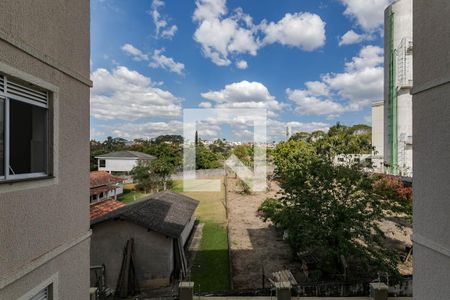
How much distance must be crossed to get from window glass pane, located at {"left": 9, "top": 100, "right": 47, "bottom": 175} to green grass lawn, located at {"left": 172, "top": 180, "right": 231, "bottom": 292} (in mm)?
7335

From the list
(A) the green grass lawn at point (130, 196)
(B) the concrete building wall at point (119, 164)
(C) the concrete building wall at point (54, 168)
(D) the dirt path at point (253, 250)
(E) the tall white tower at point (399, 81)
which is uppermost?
(E) the tall white tower at point (399, 81)

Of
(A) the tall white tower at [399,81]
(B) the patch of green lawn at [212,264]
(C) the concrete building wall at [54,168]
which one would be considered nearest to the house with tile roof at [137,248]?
(B) the patch of green lawn at [212,264]

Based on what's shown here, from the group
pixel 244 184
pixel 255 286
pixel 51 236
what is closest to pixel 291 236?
pixel 255 286

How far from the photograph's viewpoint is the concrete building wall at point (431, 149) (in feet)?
11.5

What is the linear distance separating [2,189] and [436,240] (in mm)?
5277

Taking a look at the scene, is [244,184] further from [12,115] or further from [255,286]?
[12,115]

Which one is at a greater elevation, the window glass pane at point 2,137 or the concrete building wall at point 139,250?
the window glass pane at point 2,137

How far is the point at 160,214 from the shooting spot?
41.3ft

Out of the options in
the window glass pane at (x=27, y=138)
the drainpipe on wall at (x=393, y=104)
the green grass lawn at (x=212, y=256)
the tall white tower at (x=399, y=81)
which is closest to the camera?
the window glass pane at (x=27, y=138)

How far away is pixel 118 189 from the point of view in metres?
29.5

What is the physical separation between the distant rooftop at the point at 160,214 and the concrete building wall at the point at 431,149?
27.3ft

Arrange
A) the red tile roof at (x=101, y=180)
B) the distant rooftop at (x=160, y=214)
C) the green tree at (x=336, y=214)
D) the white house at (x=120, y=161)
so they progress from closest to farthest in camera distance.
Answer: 1. the green tree at (x=336, y=214)
2. the distant rooftop at (x=160, y=214)
3. the red tile roof at (x=101, y=180)
4. the white house at (x=120, y=161)

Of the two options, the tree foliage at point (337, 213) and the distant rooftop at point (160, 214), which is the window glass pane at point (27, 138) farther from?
the tree foliage at point (337, 213)

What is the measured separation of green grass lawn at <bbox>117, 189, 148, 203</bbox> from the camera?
1098 inches
